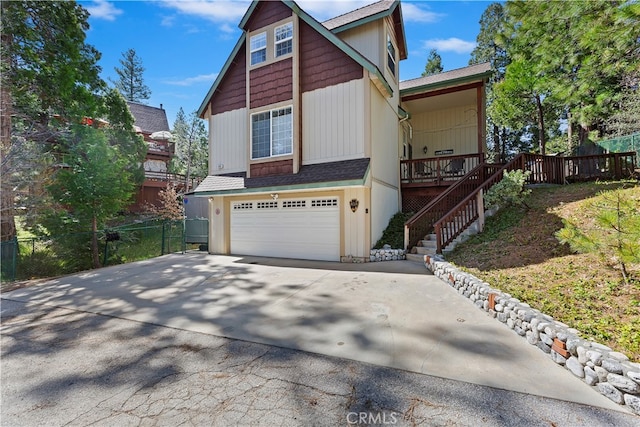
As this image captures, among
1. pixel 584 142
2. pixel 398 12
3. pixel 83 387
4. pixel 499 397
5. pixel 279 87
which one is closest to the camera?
pixel 499 397

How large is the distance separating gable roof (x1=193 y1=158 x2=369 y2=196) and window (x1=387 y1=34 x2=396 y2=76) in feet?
16.4

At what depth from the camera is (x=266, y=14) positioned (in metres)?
10.5

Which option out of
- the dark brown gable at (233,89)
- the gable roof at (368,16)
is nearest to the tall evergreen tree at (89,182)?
the dark brown gable at (233,89)

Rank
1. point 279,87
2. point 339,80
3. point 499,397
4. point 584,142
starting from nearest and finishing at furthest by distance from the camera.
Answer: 1. point 499,397
2. point 339,80
3. point 279,87
4. point 584,142

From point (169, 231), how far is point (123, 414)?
1085 centimetres

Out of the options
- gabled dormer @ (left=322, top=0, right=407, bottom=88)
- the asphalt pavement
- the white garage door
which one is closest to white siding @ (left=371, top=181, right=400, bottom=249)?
the white garage door

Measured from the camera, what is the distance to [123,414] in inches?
94.0

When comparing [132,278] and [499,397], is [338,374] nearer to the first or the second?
[499,397]

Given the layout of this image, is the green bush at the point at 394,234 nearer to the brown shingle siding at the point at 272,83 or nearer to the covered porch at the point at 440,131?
the covered porch at the point at 440,131

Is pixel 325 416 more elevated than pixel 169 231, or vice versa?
pixel 169 231

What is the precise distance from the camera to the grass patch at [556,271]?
317 centimetres

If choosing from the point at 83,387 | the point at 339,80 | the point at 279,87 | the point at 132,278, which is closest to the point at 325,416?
the point at 83,387

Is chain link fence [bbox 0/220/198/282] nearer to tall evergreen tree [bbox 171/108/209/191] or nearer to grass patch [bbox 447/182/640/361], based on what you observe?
grass patch [bbox 447/182/640/361]

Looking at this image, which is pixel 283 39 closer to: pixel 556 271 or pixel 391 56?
pixel 391 56
